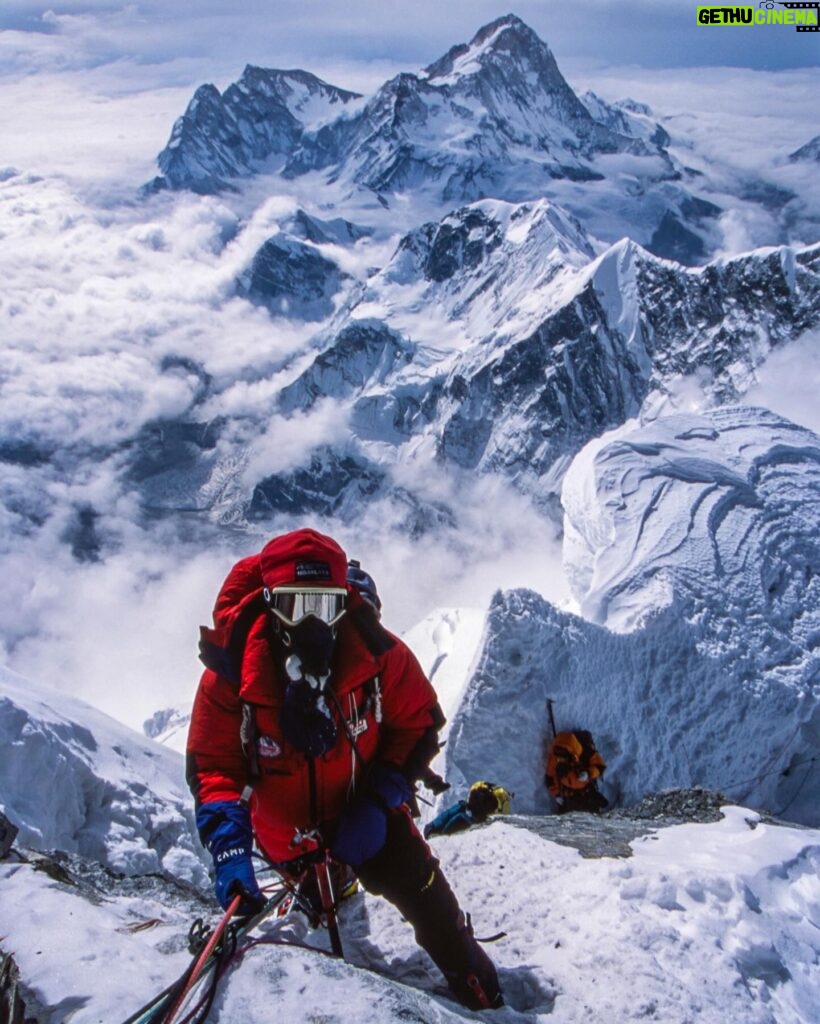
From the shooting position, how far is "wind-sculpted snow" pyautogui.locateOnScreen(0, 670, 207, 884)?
33.4ft

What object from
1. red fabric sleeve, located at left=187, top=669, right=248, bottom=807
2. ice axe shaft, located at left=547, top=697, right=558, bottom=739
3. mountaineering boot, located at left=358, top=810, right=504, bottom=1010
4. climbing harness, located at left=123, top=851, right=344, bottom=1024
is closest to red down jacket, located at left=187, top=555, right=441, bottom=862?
red fabric sleeve, located at left=187, top=669, right=248, bottom=807

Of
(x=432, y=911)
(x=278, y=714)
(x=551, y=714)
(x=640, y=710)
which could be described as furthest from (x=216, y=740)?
(x=640, y=710)

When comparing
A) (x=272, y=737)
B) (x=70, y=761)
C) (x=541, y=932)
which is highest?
(x=272, y=737)

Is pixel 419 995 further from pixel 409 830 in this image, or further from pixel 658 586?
pixel 658 586

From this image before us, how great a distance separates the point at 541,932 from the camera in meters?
5.22

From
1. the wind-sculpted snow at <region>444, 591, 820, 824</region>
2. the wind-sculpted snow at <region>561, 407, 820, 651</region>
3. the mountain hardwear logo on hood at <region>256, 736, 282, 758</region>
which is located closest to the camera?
the mountain hardwear logo on hood at <region>256, 736, 282, 758</region>

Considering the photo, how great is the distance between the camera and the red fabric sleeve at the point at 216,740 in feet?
14.9

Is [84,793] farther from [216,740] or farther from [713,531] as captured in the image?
[713,531]

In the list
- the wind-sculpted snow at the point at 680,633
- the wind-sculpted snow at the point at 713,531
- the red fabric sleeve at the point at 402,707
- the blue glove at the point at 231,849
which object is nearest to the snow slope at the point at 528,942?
the blue glove at the point at 231,849

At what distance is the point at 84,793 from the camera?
11227 millimetres

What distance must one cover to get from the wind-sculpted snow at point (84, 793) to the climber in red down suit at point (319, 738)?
6.16 meters

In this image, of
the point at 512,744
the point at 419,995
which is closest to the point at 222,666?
the point at 419,995

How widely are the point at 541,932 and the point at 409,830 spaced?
1.30 m

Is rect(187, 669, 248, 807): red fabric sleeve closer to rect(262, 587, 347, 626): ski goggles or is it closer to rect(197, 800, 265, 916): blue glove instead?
rect(197, 800, 265, 916): blue glove
